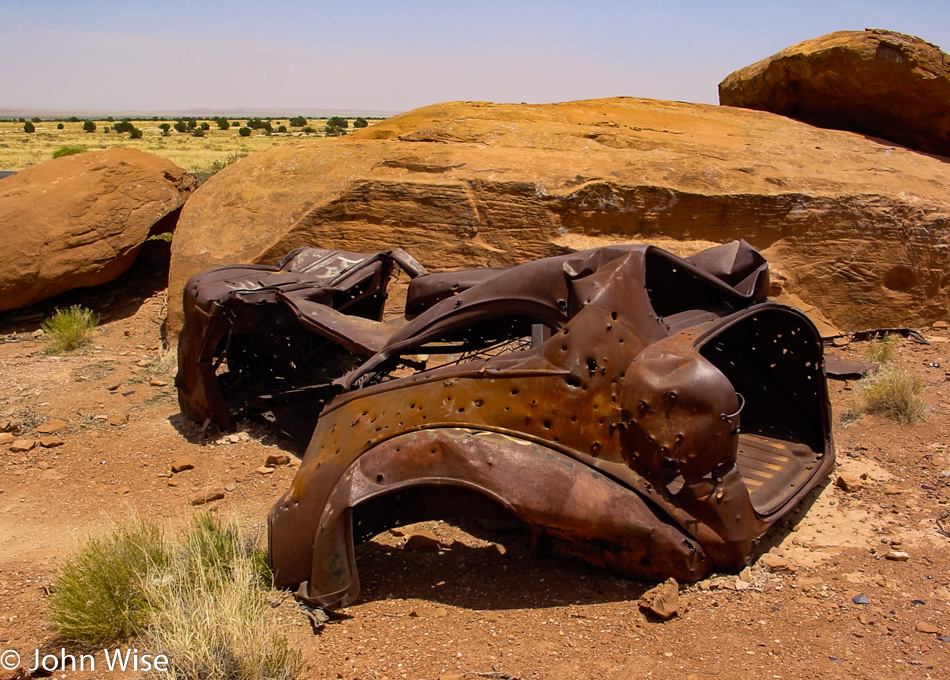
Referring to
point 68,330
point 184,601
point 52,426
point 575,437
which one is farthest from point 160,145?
point 575,437

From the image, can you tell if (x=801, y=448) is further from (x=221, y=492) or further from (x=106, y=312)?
(x=106, y=312)

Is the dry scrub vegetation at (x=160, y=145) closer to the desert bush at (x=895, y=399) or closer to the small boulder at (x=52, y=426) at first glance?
the small boulder at (x=52, y=426)

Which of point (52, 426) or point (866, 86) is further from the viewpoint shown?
point (866, 86)

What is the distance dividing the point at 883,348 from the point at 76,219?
7.97 meters

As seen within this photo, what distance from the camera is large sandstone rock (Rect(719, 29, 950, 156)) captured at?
26.8 ft

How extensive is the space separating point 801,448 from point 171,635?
3291 millimetres

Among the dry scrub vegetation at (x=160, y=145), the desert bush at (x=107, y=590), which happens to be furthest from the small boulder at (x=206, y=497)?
the dry scrub vegetation at (x=160, y=145)

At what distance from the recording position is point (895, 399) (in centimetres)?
516

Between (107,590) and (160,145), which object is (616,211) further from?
(160,145)

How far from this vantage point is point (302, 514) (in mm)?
3439

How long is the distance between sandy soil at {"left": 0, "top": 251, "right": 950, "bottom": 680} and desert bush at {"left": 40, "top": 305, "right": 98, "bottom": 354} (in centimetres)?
217

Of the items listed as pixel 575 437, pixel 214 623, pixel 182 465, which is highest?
pixel 575 437

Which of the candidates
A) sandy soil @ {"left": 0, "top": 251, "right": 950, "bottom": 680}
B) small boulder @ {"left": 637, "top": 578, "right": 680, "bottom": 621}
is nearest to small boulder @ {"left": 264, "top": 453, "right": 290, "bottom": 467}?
sandy soil @ {"left": 0, "top": 251, "right": 950, "bottom": 680}

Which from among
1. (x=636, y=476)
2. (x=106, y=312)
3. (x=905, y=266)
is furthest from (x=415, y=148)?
(x=636, y=476)
